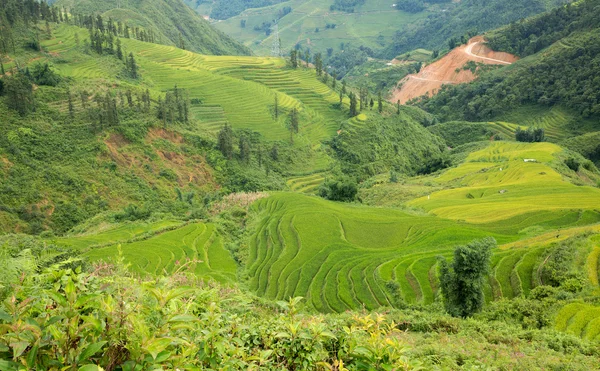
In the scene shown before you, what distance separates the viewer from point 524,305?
13.7 metres

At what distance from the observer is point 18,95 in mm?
34812

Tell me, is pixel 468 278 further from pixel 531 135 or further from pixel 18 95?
pixel 531 135

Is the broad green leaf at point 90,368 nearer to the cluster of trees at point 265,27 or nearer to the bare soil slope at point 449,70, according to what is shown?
the bare soil slope at point 449,70

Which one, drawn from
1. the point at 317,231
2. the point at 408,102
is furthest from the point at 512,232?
the point at 408,102

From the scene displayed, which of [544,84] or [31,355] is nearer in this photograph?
[31,355]

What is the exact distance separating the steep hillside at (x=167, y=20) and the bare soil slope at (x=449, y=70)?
182ft

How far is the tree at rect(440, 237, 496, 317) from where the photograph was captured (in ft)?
46.3

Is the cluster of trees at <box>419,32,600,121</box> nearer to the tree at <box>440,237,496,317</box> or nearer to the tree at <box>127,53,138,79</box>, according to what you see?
the tree at <box>127,53,138,79</box>

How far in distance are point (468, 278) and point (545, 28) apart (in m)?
92.4

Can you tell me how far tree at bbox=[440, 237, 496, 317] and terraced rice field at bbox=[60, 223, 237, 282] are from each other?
10319mm

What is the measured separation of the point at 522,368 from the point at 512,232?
20.2 meters

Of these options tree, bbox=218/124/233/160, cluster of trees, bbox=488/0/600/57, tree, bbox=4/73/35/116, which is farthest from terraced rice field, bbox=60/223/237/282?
cluster of trees, bbox=488/0/600/57

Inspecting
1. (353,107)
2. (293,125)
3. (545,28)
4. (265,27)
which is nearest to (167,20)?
(353,107)

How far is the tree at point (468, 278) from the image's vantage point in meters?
14.1
